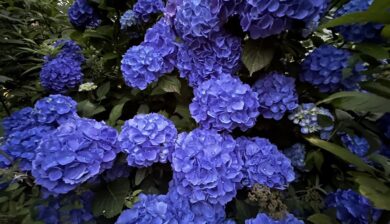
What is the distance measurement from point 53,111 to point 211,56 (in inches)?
23.9

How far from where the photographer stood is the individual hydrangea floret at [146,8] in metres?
1.43

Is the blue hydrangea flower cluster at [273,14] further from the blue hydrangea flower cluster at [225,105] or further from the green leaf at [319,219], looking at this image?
the green leaf at [319,219]

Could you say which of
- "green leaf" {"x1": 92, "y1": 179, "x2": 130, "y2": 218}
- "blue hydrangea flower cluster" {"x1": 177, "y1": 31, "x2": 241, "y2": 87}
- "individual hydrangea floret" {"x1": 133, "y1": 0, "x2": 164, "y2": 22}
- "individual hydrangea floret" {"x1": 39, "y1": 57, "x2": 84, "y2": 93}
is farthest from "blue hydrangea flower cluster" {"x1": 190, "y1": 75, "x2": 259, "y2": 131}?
"individual hydrangea floret" {"x1": 39, "y1": 57, "x2": 84, "y2": 93}

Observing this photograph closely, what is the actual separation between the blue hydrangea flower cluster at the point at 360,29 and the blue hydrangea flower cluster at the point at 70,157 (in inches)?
32.5

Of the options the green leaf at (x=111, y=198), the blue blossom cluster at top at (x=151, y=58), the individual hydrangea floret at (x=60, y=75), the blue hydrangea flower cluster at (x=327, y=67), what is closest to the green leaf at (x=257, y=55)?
the blue hydrangea flower cluster at (x=327, y=67)

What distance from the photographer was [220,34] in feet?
3.72

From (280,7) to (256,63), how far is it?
188 millimetres

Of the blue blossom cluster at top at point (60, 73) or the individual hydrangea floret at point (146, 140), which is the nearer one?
the individual hydrangea floret at point (146, 140)

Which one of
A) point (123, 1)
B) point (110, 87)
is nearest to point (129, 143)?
point (110, 87)

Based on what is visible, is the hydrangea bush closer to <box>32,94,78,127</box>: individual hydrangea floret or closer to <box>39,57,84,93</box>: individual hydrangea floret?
<box>32,94,78,127</box>: individual hydrangea floret

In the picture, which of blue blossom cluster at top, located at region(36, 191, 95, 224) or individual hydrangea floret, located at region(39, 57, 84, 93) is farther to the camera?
individual hydrangea floret, located at region(39, 57, 84, 93)

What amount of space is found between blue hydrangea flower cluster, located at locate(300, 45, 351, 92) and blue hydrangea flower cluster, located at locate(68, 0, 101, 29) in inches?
43.1

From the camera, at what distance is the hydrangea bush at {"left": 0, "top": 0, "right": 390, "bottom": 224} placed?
3.08ft

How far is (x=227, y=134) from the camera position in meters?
1.06
